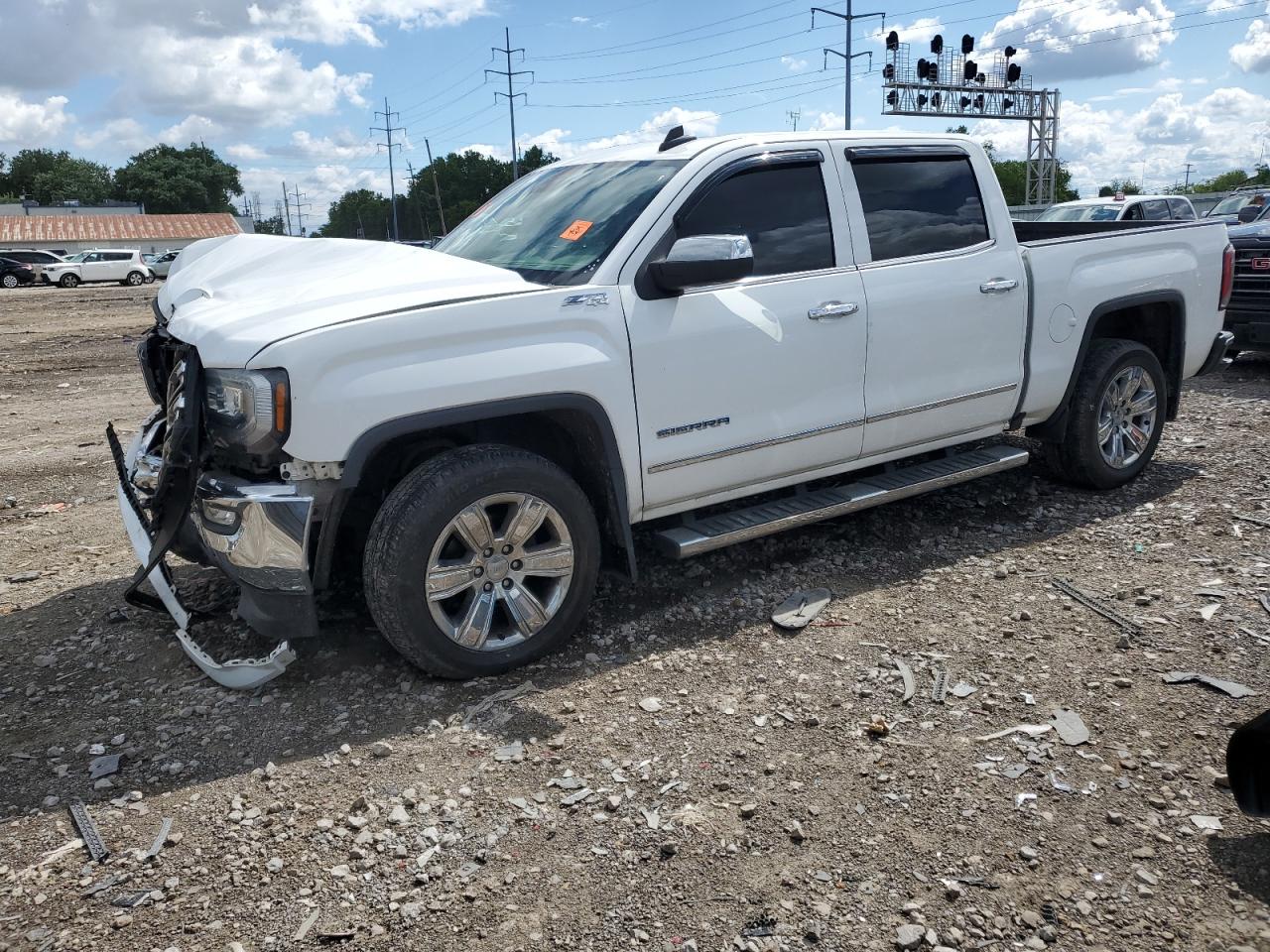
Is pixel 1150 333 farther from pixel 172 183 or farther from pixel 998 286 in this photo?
pixel 172 183

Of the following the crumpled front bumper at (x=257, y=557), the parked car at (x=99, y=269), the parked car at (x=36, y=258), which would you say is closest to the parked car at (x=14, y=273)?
the parked car at (x=36, y=258)

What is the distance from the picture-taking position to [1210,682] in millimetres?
3750

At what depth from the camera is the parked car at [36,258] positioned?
1538 inches

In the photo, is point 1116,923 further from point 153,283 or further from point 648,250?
point 153,283

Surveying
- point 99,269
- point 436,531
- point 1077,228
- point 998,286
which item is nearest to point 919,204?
point 998,286

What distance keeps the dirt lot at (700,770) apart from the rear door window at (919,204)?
1520mm

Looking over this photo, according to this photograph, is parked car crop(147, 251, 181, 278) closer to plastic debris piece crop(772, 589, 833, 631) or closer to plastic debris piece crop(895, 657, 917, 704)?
plastic debris piece crop(772, 589, 833, 631)

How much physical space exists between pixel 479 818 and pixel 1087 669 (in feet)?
7.73

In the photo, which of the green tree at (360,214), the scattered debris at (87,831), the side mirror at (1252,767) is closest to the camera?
the side mirror at (1252,767)

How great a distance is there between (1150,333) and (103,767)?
5.89 meters

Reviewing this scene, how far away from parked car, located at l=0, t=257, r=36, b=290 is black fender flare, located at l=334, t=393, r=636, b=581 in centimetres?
4221

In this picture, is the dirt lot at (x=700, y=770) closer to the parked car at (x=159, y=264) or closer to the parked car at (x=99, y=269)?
the parked car at (x=99, y=269)

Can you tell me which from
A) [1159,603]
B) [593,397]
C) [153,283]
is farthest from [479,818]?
[153,283]

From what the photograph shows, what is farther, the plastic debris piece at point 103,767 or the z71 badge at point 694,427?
the z71 badge at point 694,427
